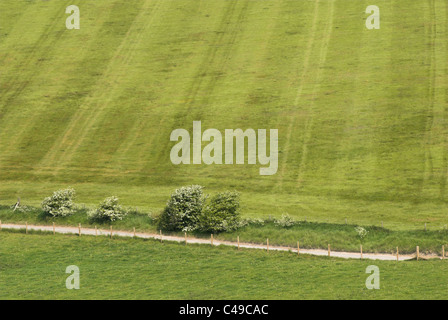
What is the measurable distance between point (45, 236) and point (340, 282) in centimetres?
3051

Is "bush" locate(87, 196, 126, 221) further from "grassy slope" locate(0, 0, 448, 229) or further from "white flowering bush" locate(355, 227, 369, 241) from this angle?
"white flowering bush" locate(355, 227, 369, 241)

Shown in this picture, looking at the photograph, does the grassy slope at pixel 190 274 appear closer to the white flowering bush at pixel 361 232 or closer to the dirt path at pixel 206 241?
the dirt path at pixel 206 241

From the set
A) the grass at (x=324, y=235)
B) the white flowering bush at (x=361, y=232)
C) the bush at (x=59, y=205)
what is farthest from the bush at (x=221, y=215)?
the bush at (x=59, y=205)

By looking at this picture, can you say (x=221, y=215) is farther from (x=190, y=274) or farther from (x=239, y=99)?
(x=239, y=99)

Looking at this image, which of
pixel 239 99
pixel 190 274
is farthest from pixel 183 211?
pixel 239 99

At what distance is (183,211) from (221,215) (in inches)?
156

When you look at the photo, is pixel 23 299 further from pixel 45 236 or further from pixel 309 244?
pixel 309 244

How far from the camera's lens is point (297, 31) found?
11438 cm

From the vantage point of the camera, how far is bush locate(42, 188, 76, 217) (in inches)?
2734

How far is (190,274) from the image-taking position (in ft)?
172

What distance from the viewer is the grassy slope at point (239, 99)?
80.9 meters

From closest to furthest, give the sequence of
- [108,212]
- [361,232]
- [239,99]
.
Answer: [361,232] < [108,212] < [239,99]

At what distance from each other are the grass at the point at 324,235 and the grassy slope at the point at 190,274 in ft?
9.95
